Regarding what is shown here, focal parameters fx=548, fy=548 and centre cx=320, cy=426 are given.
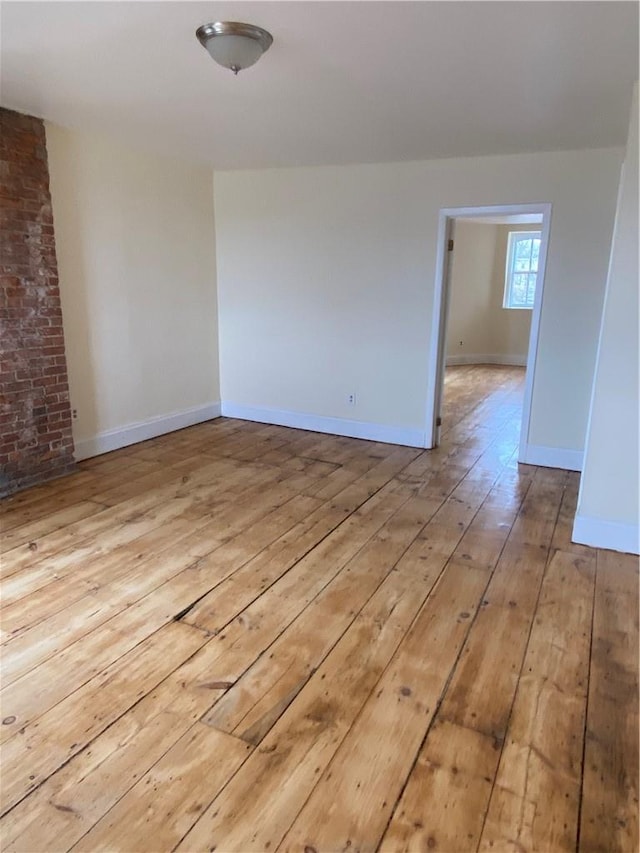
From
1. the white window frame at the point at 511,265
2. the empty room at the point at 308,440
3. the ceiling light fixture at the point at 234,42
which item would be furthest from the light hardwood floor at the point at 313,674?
the white window frame at the point at 511,265

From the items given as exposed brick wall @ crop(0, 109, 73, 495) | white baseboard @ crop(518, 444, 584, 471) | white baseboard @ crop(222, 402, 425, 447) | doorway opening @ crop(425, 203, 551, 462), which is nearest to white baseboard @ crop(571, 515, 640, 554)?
white baseboard @ crop(518, 444, 584, 471)

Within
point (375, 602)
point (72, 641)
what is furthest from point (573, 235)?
point (72, 641)

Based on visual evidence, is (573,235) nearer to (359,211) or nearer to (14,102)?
(359,211)

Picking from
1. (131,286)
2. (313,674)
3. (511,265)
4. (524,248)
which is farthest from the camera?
(511,265)

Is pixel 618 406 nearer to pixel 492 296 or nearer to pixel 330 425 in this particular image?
pixel 330 425

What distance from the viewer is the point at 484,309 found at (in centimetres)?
965

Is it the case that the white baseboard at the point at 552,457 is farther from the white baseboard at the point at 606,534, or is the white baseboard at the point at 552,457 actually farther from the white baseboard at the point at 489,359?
the white baseboard at the point at 489,359

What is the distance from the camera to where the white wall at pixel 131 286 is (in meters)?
3.97

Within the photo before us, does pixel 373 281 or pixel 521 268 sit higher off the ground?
pixel 521 268

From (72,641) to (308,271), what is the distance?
368 centimetres

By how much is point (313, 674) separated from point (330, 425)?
3.28m

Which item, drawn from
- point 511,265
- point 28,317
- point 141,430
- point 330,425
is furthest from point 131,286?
point 511,265

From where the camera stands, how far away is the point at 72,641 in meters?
2.15

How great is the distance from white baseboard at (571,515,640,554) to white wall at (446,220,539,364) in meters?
6.46
